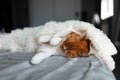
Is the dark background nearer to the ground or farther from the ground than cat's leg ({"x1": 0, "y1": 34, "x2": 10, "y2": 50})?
nearer to the ground

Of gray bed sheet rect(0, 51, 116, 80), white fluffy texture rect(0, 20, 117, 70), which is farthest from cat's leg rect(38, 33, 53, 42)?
gray bed sheet rect(0, 51, 116, 80)

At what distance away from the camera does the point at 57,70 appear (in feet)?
3.09

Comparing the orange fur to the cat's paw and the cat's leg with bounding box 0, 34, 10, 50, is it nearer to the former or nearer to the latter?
the cat's paw

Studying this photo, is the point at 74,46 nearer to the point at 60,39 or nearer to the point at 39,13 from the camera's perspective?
the point at 60,39

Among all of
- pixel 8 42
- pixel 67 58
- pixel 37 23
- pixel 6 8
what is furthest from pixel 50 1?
pixel 67 58

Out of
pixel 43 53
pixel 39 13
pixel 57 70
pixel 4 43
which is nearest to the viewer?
pixel 57 70

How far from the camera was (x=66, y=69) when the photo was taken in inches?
38.2

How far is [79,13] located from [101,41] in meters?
3.38

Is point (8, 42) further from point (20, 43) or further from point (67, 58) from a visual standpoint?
point (67, 58)

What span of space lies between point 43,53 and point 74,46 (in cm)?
16

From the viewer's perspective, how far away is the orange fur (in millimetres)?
1210

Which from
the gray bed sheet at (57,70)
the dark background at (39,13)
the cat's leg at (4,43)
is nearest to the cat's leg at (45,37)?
the gray bed sheet at (57,70)

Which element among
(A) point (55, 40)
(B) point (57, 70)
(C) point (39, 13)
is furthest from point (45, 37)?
(C) point (39, 13)

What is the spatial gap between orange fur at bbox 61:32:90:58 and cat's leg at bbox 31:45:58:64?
58 millimetres
